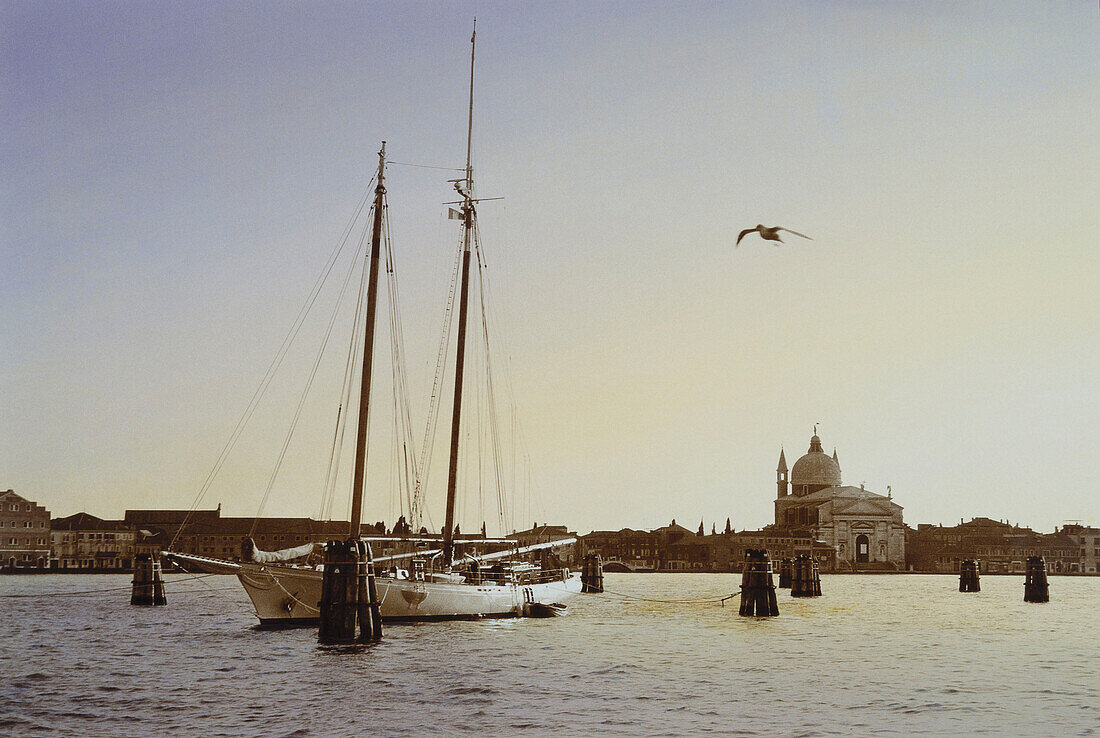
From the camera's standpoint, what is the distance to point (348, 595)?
4109 cm

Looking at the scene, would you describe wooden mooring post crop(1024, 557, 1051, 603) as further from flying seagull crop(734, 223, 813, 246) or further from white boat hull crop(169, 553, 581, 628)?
flying seagull crop(734, 223, 813, 246)

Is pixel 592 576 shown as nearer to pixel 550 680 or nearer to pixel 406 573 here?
pixel 406 573

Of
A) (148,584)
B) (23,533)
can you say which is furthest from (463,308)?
(23,533)

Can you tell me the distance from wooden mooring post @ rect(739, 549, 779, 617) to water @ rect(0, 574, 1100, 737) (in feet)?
3.09

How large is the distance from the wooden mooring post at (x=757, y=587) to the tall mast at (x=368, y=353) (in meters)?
22.1

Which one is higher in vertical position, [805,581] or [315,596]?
[315,596]

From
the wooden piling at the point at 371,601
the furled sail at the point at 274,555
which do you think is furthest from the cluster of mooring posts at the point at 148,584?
the wooden piling at the point at 371,601

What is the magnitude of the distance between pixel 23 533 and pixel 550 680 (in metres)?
164

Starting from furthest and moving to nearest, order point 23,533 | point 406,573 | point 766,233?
1. point 23,533
2. point 406,573
3. point 766,233

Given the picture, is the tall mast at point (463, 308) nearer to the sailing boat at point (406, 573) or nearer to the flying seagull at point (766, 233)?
the sailing boat at point (406, 573)

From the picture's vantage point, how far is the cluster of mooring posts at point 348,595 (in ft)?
133

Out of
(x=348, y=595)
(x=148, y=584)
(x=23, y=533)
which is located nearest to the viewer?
(x=348, y=595)

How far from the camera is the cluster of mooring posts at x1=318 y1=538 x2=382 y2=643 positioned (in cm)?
4044

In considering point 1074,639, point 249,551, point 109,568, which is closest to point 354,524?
point 249,551
